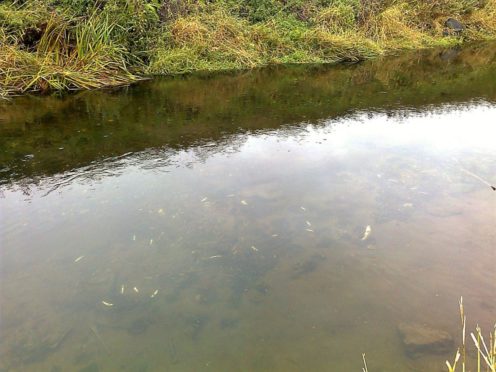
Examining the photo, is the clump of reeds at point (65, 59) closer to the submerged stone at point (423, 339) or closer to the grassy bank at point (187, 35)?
the grassy bank at point (187, 35)

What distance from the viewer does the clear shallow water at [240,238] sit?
2352 millimetres

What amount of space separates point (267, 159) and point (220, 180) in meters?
0.76

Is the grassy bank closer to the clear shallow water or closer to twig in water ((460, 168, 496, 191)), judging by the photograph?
the clear shallow water

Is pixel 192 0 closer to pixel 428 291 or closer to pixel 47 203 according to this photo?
pixel 47 203

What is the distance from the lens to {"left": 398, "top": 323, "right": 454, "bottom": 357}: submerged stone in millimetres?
2258

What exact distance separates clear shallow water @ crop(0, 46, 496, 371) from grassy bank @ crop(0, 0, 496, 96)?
2.14 m

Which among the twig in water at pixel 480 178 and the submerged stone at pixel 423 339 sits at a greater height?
the twig in water at pixel 480 178

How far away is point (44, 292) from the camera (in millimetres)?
2727

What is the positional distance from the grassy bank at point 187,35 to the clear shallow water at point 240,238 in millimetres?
2135

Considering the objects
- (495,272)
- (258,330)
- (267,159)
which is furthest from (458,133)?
(258,330)

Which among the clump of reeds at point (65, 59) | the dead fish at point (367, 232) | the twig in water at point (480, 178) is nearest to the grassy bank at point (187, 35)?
the clump of reeds at point (65, 59)

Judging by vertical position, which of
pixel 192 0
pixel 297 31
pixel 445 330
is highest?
pixel 192 0

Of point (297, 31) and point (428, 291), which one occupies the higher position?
point (297, 31)

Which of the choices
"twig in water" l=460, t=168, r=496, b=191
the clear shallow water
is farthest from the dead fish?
"twig in water" l=460, t=168, r=496, b=191
